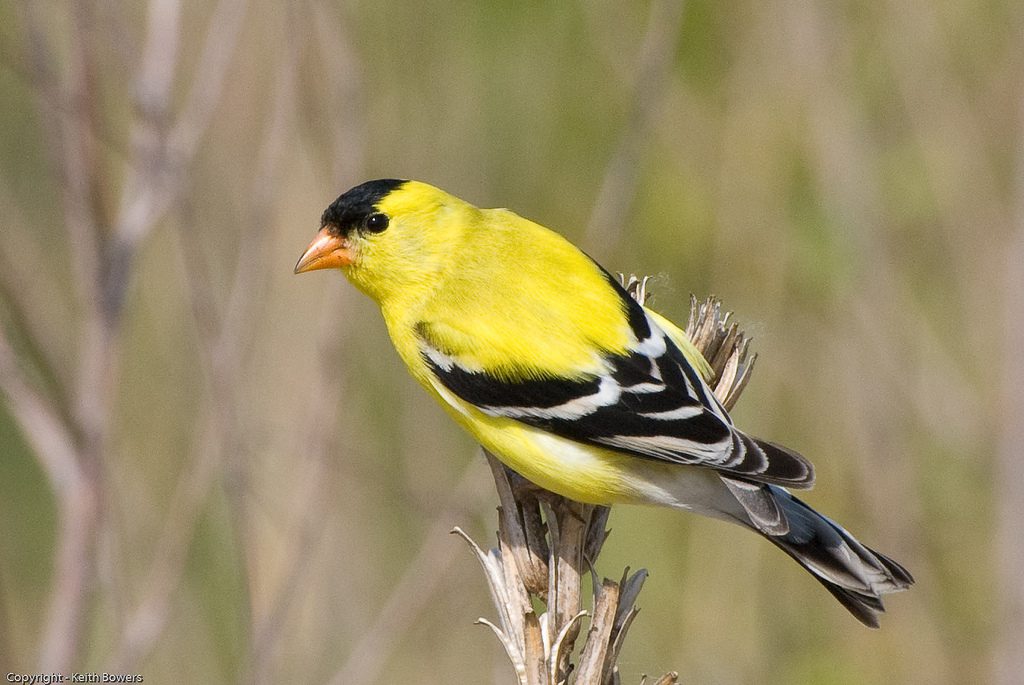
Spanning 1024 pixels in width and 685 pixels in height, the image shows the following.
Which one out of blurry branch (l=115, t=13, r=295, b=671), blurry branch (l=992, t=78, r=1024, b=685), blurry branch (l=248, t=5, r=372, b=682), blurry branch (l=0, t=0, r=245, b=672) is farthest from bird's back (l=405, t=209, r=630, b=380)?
blurry branch (l=992, t=78, r=1024, b=685)

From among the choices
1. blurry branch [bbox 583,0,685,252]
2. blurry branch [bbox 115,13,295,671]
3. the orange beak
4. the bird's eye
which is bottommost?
blurry branch [bbox 115,13,295,671]

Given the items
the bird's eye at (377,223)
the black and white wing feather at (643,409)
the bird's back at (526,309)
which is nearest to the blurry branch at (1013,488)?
the black and white wing feather at (643,409)

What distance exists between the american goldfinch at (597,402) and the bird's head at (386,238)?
0.31 ft

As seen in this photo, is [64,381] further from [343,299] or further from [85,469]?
[343,299]

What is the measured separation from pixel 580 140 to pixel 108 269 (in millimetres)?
2526

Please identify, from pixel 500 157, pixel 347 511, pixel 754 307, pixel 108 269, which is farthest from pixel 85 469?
pixel 754 307

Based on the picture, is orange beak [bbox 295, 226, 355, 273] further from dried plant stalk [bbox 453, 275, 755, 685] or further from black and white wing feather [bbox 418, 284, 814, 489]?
dried plant stalk [bbox 453, 275, 755, 685]

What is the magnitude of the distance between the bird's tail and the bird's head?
37.8 inches

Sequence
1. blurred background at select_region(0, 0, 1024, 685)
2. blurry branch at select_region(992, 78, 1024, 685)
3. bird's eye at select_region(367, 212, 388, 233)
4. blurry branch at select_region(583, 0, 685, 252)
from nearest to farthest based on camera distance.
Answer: blurry branch at select_region(583, 0, 685, 252)
bird's eye at select_region(367, 212, 388, 233)
blurry branch at select_region(992, 78, 1024, 685)
blurred background at select_region(0, 0, 1024, 685)

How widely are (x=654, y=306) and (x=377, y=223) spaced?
0.75 meters

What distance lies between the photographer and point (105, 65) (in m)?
3.03

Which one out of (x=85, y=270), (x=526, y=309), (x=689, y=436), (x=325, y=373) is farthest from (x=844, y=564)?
(x=85, y=270)

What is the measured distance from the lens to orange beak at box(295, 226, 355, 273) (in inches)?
101

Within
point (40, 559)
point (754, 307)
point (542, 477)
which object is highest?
point (754, 307)
